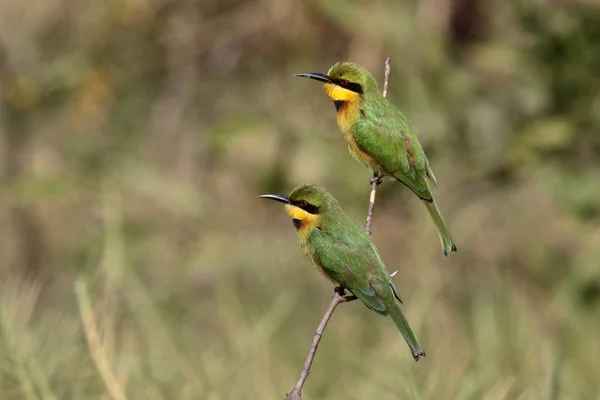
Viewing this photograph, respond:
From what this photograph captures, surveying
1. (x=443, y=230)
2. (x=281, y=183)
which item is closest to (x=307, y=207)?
(x=443, y=230)

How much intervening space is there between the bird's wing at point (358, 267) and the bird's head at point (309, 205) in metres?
0.02

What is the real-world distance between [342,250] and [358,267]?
0.02 m

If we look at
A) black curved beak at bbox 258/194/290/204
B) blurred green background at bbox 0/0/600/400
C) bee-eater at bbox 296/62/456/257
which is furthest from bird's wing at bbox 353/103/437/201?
blurred green background at bbox 0/0/600/400

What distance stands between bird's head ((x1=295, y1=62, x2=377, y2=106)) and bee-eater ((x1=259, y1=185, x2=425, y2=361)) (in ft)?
0.29

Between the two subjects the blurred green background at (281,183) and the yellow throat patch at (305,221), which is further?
the blurred green background at (281,183)

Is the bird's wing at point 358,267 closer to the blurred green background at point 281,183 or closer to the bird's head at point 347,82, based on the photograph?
the bird's head at point 347,82

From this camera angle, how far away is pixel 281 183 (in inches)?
105

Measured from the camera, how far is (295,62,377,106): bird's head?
71 cm

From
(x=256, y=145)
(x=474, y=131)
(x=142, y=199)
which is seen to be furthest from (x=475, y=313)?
(x=142, y=199)

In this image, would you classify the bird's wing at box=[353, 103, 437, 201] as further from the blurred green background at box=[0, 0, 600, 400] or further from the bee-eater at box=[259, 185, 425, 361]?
the blurred green background at box=[0, 0, 600, 400]

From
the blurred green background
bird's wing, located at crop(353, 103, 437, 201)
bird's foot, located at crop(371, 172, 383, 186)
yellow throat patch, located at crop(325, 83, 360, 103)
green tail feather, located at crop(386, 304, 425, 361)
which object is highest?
yellow throat patch, located at crop(325, 83, 360, 103)

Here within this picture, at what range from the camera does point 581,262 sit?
231 cm

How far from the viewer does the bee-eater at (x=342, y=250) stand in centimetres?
64

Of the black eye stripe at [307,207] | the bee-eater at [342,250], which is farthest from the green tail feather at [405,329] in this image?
the black eye stripe at [307,207]
